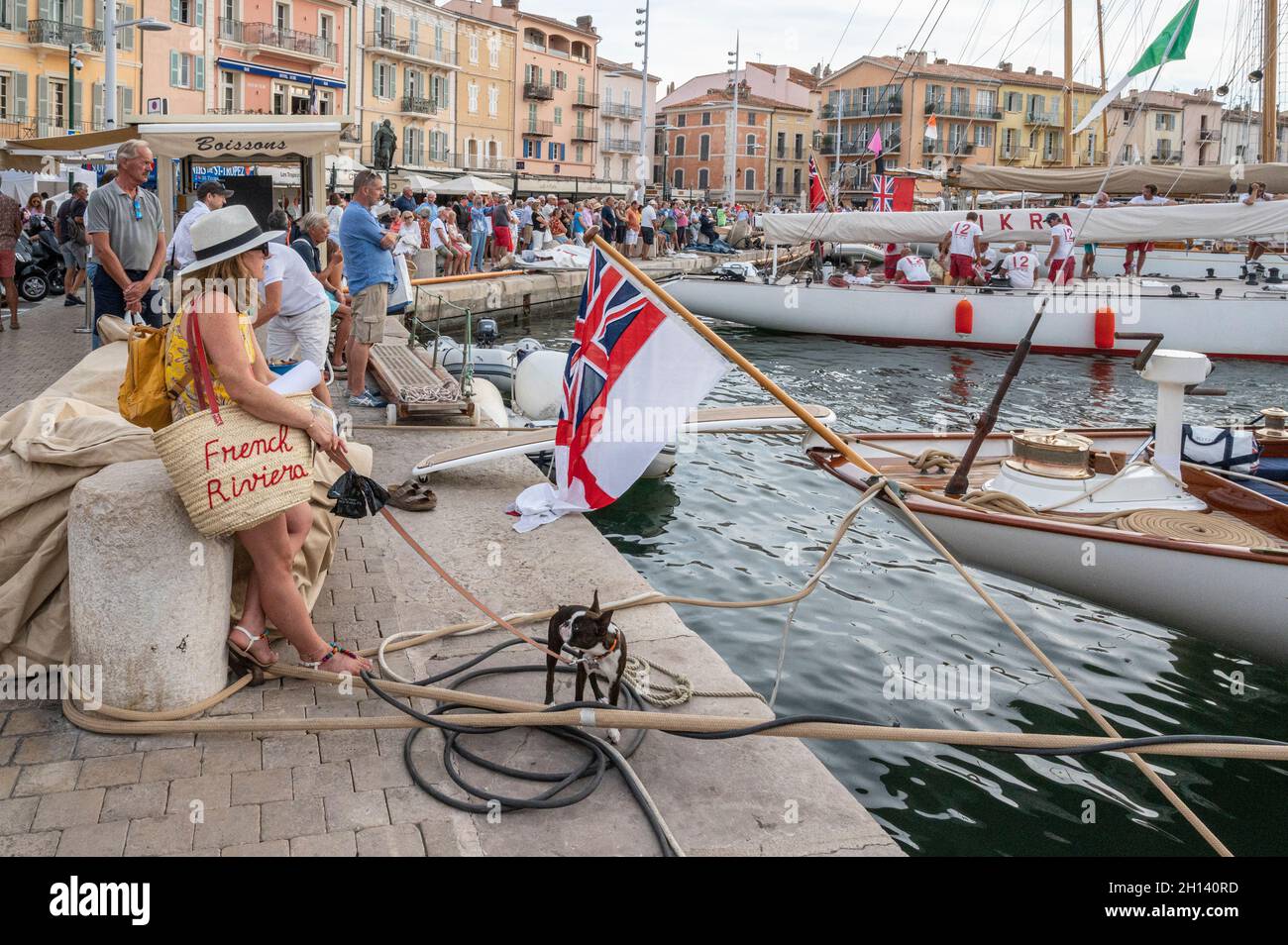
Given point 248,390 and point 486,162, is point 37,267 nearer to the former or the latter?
point 248,390

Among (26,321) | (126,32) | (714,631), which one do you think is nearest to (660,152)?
(126,32)

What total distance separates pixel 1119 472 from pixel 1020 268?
16134mm

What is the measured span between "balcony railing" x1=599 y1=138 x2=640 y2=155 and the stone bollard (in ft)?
277

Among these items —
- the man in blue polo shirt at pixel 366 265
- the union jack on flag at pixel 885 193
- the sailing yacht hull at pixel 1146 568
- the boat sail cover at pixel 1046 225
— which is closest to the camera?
the sailing yacht hull at pixel 1146 568

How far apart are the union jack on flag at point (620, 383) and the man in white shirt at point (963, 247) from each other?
17776mm

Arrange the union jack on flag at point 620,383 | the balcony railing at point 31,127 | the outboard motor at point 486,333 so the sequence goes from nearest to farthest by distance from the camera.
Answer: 1. the union jack on flag at point 620,383
2. the outboard motor at point 486,333
3. the balcony railing at point 31,127

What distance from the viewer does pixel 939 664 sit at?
6906mm

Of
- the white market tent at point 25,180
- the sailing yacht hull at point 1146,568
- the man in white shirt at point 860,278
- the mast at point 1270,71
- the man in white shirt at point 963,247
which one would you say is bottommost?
the sailing yacht hull at point 1146,568

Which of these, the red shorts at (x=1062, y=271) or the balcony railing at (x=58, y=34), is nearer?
the red shorts at (x=1062, y=271)

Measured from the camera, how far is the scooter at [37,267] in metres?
17.5

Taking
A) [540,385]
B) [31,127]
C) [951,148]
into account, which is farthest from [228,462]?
[951,148]

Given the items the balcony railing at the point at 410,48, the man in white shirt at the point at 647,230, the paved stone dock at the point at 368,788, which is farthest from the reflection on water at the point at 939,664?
the balcony railing at the point at 410,48

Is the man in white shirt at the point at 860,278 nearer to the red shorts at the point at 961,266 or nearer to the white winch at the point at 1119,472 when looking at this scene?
the red shorts at the point at 961,266

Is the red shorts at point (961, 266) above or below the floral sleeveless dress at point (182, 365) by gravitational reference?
above
